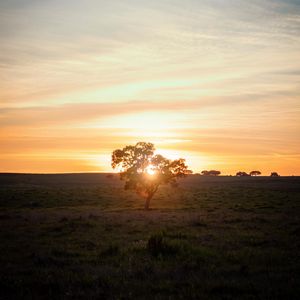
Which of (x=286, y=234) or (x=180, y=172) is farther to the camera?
(x=180, y=172)

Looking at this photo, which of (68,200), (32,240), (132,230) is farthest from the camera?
(68,200)

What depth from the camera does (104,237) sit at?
73.7 ft

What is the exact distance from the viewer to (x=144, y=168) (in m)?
55.1

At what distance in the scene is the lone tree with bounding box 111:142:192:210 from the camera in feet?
176

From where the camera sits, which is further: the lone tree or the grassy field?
the lone tree

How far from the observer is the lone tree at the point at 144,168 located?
5378 cm

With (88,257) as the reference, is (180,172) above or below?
above

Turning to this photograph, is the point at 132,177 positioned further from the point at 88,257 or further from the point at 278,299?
the point at 278,299

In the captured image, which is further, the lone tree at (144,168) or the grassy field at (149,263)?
the lone tree at (144,168)

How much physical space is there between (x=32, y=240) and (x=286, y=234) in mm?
15667

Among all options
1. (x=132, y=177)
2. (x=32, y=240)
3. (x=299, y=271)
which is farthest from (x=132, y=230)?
(x=132, y=177)

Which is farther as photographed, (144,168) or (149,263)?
(144,168)

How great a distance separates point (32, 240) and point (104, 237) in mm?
4333

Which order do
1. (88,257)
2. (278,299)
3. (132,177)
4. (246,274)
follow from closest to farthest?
(278,299) → (246,274) → (88,257) → (132,177)
